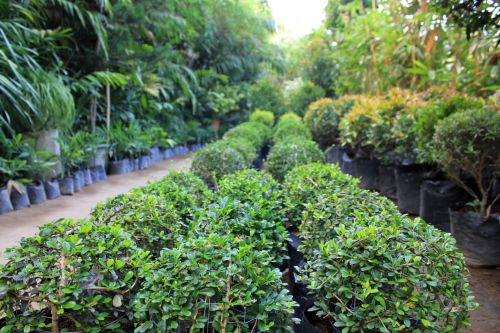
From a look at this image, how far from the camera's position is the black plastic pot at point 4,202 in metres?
3.74

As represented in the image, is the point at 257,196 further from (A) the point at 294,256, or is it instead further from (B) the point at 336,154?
(B) the point at 336,154

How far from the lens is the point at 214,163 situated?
3.97 meters

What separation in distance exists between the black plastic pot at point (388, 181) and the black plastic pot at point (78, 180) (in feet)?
13.1

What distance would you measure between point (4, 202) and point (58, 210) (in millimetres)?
493

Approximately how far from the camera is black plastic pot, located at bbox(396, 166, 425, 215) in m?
4.17

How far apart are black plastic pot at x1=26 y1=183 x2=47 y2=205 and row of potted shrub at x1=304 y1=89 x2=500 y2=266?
159 inches

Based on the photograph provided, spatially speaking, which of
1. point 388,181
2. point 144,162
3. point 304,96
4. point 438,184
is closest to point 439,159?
point 438,184

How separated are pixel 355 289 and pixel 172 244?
0.94m

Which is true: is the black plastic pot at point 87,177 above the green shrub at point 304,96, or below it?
below

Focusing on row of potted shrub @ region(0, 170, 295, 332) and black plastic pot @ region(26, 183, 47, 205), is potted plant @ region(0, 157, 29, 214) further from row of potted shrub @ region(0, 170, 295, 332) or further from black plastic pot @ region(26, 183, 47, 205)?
row of potted shrub @ region(0, 170, 295, 332)

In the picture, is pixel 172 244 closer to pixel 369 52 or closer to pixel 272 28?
pixel 369 52

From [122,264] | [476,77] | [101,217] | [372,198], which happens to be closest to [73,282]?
[122,264]

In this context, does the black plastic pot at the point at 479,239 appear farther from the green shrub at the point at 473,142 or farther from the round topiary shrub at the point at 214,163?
the round topiary shrub at the point at 214,163

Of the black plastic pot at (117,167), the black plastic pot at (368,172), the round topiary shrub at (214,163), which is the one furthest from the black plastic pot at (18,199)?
the black plastic pot at (368,172)
